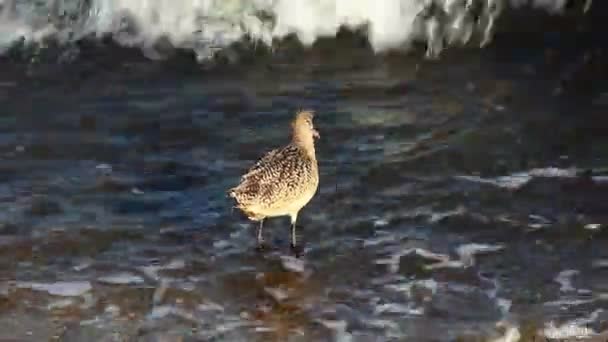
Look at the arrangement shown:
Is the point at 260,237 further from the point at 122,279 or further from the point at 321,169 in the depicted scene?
the point at 321,169

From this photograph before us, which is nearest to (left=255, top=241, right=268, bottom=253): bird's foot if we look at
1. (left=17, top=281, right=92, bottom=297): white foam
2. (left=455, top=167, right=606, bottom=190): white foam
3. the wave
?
(left=17, top=281, right=92, bottom=297): white foam

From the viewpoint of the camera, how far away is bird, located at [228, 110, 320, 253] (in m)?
6.76

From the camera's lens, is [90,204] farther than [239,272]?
Yes

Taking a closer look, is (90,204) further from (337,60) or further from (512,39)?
(512,39)

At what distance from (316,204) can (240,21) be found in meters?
3.95

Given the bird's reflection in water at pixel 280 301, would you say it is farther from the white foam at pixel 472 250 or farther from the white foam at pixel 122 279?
the white foam at pixel 472 250

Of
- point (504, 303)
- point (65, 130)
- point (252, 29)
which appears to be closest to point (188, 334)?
point (504, 303)

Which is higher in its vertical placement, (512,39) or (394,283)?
(512,39)

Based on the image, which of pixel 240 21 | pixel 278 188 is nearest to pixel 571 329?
pixel 278 188

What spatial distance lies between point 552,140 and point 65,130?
3250mm

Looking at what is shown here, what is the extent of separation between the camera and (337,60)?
10.1 m

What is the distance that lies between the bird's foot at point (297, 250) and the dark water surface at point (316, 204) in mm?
44

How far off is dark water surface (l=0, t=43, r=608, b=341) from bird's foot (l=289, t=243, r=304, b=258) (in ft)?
0.15

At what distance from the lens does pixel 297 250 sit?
22.5 feet
